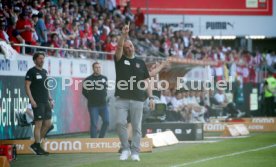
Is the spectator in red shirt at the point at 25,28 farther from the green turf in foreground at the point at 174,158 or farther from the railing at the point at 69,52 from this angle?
the green turf in foreground at the point at 174,158

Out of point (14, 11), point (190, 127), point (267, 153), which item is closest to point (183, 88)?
point (190, 127)

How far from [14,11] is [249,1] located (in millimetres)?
24313

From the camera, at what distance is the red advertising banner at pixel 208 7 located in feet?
153

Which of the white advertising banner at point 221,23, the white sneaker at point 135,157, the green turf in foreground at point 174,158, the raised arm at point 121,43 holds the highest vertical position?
the white advertising banner at point 221,23

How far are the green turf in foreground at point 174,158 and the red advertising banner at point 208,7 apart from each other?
24500mm

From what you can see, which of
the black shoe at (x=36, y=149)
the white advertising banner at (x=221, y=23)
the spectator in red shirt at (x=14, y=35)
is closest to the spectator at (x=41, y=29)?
the spectator in red shirt at (x=14, y=35)

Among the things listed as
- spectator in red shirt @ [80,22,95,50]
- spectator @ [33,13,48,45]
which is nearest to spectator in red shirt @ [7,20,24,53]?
spectator @ [33,13,48,45]

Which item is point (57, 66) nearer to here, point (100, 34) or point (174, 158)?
point (100, 34)

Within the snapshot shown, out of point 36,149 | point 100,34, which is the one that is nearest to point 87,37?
point 100,34

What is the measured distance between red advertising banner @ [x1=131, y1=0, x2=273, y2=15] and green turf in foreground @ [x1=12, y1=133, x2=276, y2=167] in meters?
24.5

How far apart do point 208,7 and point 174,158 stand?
1178 inches

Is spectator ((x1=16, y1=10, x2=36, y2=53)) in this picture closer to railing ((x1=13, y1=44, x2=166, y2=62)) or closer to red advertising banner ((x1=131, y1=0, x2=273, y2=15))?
railing ((x1=13, y1=44, x2=166, y2=62))

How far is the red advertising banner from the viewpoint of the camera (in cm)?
4666

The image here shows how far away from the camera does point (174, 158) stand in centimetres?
1839
